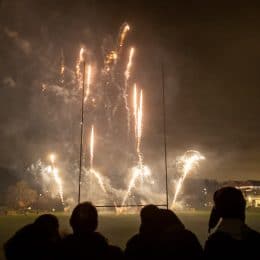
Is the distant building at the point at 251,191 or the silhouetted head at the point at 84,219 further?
the distant building at the point at 251,191

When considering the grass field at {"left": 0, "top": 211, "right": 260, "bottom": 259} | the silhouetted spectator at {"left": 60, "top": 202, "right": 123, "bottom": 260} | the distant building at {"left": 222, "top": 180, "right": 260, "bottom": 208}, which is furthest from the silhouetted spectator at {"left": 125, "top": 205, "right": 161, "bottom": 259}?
the distant building at {"left": 222, "top": 180, "right": 260, "bottom": 208}

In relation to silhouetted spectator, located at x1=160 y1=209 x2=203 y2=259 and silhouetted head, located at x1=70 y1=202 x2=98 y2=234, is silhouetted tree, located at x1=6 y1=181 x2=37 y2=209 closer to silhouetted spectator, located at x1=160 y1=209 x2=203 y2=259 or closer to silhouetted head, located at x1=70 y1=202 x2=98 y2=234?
silhouetted head, located at x1=70 y1=202 x2=98 y2=234

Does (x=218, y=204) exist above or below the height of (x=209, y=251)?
above

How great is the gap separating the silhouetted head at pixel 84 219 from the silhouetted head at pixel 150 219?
589 mm

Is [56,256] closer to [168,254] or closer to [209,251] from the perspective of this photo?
[168,254]

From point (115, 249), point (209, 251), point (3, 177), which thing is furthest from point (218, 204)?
point (3, 177)

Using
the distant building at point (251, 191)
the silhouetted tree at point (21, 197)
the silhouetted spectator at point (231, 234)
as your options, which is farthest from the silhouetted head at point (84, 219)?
the distant building at point (251, 191)

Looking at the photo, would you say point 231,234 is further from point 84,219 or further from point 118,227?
point 118,227

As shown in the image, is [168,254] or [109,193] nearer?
[168,254]

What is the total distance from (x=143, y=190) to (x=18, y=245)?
98.6 metres

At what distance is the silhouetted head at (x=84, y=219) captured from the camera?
3.95m

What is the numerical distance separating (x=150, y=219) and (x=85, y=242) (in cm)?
80

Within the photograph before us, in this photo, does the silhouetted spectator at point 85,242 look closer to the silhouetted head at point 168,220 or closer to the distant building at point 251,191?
the silhouetted head at point 168,220

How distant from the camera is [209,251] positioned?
342 centimetres
